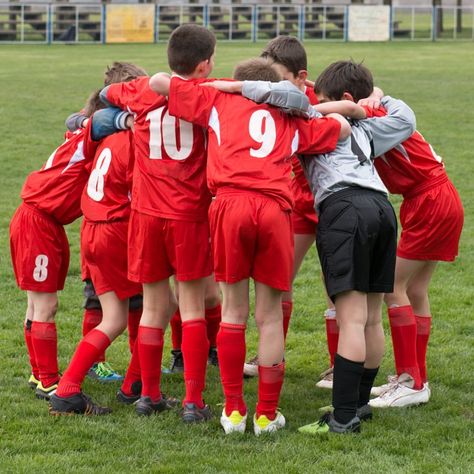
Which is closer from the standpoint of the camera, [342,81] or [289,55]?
[342,81]

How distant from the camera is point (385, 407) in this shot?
216 inches

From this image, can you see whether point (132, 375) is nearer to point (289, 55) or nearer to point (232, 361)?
point (232, 361)

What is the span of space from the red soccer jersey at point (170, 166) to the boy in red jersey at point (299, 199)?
73 cm

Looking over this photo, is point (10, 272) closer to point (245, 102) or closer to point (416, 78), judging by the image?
point (245, 102)

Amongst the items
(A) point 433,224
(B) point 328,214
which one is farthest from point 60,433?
(A) point 433,224

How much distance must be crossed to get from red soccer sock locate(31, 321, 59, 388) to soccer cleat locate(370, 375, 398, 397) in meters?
1.66

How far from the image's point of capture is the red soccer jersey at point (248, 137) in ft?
16.0

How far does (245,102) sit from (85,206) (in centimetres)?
101

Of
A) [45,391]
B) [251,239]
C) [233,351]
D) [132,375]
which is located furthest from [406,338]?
[45,391]

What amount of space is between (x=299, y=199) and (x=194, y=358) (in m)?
1.21

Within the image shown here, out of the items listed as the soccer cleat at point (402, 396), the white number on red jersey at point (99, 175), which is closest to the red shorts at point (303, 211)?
the soccer cleat at point (402, 396)

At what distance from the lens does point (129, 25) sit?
40188 millimetres

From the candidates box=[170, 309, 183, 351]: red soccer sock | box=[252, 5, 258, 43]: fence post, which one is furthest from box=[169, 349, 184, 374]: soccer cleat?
box=[252, 5, 258, 43]: fence post

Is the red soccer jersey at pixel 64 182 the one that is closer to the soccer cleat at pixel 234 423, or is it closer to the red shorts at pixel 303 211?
the red shorts at pixel 303 211
